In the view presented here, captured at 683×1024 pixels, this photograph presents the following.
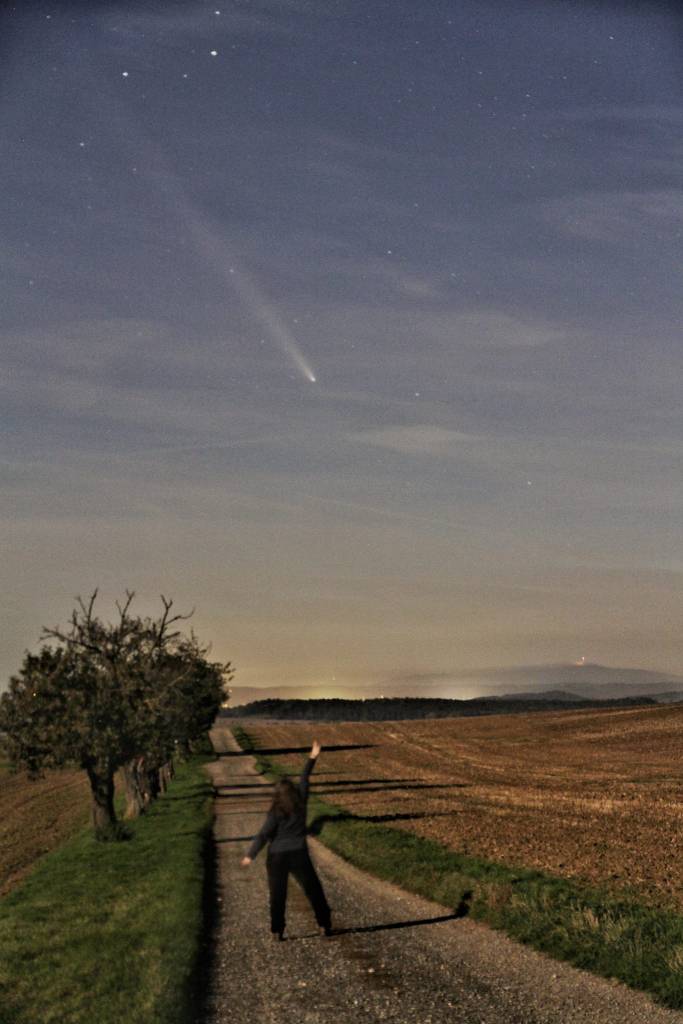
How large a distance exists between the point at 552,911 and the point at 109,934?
8.87 m

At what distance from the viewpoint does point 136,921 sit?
22344mm

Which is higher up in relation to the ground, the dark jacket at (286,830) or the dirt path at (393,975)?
the dark jacket at (286,830)

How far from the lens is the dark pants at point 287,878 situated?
1723cm

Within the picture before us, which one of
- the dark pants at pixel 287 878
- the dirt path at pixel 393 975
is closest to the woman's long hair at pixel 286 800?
the dark pants at pixel 287 878

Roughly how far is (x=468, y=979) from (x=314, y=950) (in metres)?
3.25

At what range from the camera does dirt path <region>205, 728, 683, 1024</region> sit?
13977 millimetres

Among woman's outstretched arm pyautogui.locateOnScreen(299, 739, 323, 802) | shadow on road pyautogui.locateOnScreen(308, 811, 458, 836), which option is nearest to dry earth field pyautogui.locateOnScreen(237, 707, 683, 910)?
shadow on road pyautogui.locateOnScreen(308, 811, 458, 836)

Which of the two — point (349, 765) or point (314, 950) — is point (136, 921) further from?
point (349, 765)

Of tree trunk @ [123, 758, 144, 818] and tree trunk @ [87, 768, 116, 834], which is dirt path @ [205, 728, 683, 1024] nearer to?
tree trunk @ [87, 768, 116, 834]

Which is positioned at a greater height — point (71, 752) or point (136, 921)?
point (71, 752)

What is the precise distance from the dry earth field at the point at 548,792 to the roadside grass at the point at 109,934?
327 inches

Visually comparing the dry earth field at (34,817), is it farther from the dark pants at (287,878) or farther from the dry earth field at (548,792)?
the dark pants at (287,878)

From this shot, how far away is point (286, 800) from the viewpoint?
664 inches

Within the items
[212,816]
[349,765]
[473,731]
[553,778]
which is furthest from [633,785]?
[473,731]
